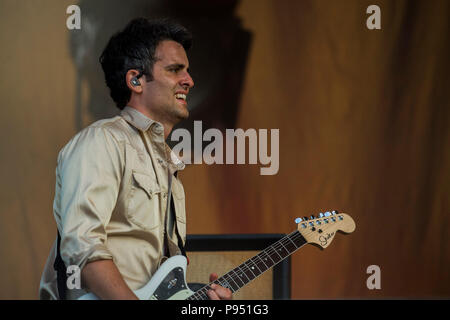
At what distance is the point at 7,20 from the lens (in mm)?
2953

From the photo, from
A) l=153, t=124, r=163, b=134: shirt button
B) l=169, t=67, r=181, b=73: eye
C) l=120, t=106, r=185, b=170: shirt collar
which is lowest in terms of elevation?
l=153, t=124, r=163, b=134: shirt button

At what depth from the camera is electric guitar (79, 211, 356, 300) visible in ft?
6.13

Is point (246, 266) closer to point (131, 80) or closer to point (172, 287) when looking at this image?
point (172, 287)

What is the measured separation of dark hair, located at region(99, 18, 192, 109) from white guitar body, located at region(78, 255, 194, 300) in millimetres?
700

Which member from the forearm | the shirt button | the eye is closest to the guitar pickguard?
the forearm

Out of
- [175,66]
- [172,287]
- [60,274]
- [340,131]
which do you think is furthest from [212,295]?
[340,131]

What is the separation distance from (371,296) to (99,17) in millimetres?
2025

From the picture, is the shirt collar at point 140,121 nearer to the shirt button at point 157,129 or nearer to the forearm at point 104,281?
the shirt button at point 157,129

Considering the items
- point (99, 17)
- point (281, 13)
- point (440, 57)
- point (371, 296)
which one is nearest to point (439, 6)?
point (440, 57)

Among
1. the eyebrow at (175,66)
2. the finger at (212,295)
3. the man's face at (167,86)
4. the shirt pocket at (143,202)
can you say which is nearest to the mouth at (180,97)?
the man's face at (167,86)

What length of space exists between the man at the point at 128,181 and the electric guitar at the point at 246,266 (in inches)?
2.7

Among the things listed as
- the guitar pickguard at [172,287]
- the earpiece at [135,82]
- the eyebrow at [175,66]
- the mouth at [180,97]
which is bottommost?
the guitar pickguard at [172,287]

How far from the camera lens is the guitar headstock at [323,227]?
2.22 meters

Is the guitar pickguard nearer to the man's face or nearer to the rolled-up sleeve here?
the rolled-up sleeve
